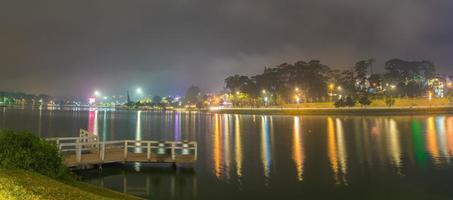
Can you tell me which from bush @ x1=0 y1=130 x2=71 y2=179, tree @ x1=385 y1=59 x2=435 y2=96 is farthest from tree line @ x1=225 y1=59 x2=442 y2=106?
bush @ x1=0 y1=130 x2=71 y2=179

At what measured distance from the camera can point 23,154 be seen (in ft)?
46.7

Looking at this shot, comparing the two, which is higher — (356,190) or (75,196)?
(75,196)

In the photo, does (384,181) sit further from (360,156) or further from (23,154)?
(23,154)

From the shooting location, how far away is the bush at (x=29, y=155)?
547 inches

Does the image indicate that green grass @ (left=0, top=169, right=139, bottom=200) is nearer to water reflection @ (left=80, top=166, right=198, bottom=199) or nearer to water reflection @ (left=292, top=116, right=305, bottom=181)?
water reflection @ (left=80, top=166, right=198, bottom=199)

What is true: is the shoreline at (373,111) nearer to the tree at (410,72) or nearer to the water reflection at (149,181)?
the tree at (410,72)

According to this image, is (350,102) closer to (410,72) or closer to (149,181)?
(410,72)

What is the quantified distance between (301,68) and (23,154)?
155365mm

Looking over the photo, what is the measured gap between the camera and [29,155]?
1456cm

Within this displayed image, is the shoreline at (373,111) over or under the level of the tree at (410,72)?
under

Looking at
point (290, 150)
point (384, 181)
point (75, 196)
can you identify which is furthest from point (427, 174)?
point (75, 196)

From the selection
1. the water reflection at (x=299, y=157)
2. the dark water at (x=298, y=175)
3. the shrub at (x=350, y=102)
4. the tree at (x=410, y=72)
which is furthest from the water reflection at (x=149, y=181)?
the tree at (x=410, y=72)

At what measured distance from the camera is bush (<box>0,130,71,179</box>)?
13.9m

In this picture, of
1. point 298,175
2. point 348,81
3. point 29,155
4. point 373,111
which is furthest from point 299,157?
point 348,81
